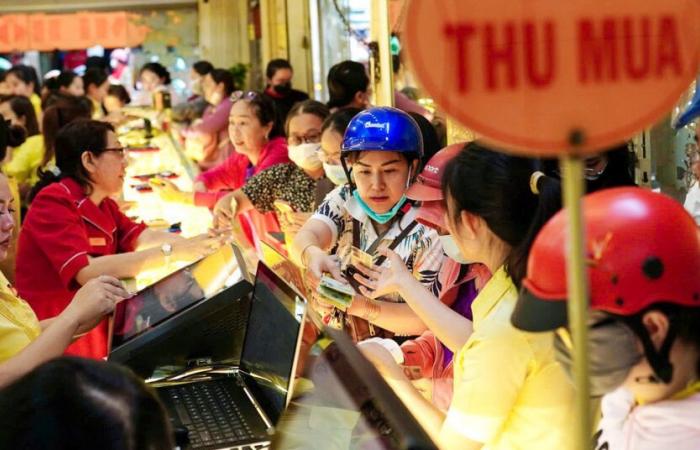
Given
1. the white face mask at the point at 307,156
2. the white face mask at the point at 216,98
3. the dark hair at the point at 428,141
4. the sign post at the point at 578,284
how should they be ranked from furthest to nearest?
the white face mask at the point at 216,98
the white face mask at the point at 307,156
the dark hair at the point at 428,141
the sign post at the point at 578,284

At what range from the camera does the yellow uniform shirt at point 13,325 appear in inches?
102

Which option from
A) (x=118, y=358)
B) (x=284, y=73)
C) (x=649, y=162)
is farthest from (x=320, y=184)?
(x=284, y=73)

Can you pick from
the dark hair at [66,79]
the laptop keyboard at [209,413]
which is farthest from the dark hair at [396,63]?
the dark hair at [66,79]

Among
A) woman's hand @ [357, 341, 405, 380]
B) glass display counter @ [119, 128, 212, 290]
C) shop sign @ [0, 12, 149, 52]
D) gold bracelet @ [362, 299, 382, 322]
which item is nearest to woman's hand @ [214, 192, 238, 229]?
glass display counter @ [119, 128, 212, 290]

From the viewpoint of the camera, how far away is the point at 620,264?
138 centimetres

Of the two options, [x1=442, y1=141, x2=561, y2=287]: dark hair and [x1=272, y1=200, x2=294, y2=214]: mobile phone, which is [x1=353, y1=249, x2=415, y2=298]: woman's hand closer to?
[x1=442, y1=141, x2=561, y2=287]: dark hair

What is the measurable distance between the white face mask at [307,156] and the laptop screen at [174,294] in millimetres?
1595

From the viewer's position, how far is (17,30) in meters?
14.7

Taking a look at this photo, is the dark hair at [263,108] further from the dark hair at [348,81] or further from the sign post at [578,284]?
the sign post at [578,284]

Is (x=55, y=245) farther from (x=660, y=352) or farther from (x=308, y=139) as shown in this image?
(x=660, y=352)

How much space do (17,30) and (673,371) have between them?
568 inches

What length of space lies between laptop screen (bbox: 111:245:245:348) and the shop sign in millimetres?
12639

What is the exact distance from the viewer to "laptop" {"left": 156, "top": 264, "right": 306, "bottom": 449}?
222 cm

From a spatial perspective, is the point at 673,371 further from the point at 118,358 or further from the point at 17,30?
the point at 17,30
